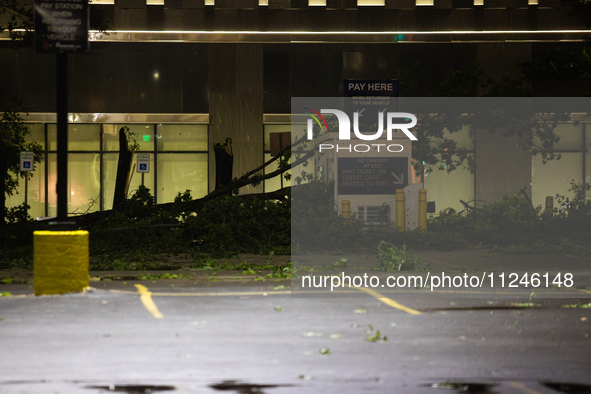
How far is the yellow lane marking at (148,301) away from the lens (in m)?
8.41

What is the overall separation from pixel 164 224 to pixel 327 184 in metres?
4.46

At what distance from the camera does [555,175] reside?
2966 cm

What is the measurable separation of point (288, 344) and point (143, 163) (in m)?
21.3

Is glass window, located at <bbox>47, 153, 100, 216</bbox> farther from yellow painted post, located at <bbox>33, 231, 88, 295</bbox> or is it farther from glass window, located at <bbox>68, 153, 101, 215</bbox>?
yellow painted post, located at <bbox>33, 231, 88, 295</bbox>

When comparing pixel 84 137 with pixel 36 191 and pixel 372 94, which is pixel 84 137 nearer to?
pixel 36 191

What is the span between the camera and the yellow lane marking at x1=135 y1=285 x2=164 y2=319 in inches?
331

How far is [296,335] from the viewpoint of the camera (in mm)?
7207

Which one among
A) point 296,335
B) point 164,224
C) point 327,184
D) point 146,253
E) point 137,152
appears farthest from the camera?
point 137,152

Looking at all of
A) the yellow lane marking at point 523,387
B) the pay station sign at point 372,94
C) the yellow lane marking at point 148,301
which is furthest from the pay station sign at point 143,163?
the yellow lane marking at point 523,387

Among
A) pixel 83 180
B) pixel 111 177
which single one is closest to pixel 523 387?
pixel 111 177

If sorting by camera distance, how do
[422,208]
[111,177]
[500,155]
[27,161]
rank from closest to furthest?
[422,208] < [27,161] < [111,177] < [500,155]

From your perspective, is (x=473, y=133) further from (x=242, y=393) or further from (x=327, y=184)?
(x=242, y=393)

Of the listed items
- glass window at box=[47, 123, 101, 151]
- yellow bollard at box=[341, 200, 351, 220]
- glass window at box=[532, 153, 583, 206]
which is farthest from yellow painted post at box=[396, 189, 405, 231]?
glass window at box=[47, 123, 101, 151]

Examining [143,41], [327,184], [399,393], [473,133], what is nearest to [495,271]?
[327,184]
